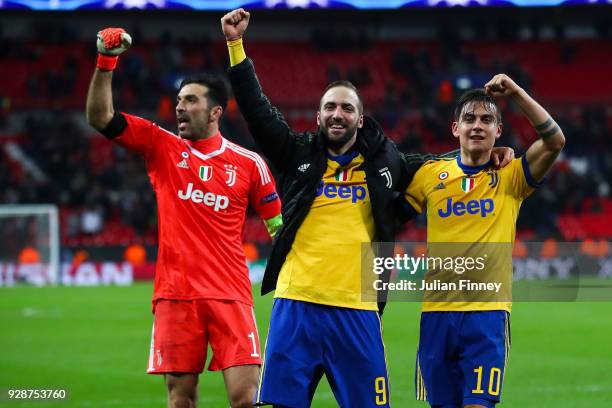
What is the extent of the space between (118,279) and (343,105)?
809 inches

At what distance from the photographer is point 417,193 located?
5980 millimetres

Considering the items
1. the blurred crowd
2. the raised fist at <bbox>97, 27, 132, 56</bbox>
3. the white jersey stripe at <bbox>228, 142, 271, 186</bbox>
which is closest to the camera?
the raised fist at <bbox>97, 27, 132, 56</bbox>

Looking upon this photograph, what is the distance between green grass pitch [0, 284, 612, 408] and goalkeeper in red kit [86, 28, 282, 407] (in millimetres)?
3158

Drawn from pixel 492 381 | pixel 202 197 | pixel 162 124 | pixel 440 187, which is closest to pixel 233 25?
pixel 202 197

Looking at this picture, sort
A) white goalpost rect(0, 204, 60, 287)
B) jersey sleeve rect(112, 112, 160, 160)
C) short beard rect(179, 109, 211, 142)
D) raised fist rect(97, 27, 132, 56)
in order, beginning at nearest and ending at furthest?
raised fist rect(97, 27, 132, 56) < jersey sleeve rect(112, 112, 160, 160) < short beard rect(179, 109, 211, 142) < white goalpost rect(0, 204, 60, 287)

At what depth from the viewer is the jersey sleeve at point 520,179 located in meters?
5.85

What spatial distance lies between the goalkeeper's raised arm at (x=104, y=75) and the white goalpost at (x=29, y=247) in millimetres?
19626

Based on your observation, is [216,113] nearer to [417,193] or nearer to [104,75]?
[104,75]

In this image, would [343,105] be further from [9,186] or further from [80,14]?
[80,14]

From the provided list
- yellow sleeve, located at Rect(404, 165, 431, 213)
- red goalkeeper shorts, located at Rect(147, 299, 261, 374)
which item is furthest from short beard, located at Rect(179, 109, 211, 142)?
yellow sleeve, located at Rect(404, 165, 431, 213)

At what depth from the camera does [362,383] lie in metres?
5.40

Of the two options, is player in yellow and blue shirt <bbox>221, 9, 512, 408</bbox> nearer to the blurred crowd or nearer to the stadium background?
the stadium background

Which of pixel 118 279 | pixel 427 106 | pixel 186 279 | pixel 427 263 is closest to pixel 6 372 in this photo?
pixel 186 279

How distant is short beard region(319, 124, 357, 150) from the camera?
5.64 metres
